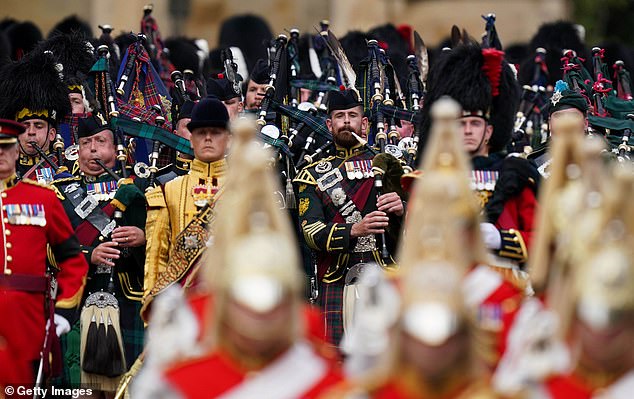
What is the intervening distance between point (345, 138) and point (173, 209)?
1436mm

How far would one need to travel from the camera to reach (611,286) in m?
6.62

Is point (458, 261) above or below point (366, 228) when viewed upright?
above

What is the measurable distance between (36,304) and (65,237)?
355 millimetres

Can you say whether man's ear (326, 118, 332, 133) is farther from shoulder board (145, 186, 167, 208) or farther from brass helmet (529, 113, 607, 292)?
brass helmet (529, 113, 607, 292)

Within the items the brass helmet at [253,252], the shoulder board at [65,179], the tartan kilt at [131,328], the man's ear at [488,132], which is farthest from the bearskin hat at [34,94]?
the brass helmet at [253,252]

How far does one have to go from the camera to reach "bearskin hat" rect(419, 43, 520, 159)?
389 inches

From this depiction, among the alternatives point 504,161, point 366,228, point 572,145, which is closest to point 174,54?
point 366,228

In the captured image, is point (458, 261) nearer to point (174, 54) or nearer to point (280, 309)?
point (280, 309)

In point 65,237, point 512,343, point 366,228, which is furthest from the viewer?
point 366,228

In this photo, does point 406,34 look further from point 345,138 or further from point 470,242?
point 470,242

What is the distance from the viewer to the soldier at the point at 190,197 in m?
10.6

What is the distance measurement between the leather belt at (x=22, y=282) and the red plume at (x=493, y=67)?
93.8 inches

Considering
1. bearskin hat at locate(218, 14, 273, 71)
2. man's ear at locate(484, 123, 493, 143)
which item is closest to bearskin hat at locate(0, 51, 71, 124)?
man's ear at locate(484, 123, 493, 143)

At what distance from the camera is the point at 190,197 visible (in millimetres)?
10727
